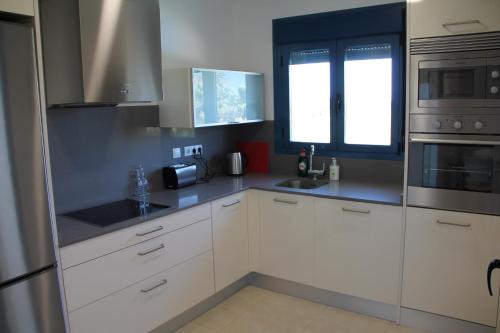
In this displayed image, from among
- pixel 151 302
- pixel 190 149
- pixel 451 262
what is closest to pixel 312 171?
pixel 190 149

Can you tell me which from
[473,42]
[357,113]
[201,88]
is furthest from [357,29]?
[201,88]

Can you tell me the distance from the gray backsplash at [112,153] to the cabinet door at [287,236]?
631 millimetres

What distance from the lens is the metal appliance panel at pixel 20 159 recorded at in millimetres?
1767

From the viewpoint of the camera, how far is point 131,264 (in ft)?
8.15

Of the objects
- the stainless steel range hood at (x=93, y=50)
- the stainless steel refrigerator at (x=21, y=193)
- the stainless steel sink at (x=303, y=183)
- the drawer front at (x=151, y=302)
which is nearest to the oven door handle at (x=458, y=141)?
the stainless steel sink at (x=303, y=183)

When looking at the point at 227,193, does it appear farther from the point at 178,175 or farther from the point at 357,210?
the point at 357,210

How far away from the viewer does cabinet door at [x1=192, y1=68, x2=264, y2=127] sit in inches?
125

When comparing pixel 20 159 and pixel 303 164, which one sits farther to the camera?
pixel 303 164

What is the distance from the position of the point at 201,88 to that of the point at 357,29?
130cm

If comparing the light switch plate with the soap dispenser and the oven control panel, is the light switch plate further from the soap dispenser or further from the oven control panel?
the oven control panel

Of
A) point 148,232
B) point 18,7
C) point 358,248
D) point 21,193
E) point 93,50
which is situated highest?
point 18,7

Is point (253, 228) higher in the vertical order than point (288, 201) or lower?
lower

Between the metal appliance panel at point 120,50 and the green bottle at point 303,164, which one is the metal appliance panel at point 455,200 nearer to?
the green bottle at point 303,164

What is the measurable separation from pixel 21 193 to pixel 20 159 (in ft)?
0.47
